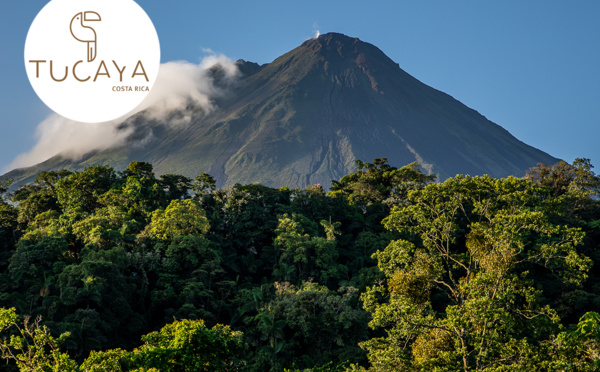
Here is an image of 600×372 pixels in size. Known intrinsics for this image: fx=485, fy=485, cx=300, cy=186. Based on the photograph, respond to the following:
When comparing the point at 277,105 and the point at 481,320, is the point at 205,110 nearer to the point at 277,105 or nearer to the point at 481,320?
the point at 277,105

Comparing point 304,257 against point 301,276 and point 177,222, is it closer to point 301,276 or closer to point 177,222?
point 301,276

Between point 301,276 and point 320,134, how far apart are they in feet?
429

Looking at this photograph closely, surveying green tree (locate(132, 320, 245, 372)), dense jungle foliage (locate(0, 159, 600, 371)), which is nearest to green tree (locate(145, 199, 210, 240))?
dense jungle foliage (locate(0, 159, 600, 371))

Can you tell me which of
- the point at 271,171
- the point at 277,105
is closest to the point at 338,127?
the point at 277,105

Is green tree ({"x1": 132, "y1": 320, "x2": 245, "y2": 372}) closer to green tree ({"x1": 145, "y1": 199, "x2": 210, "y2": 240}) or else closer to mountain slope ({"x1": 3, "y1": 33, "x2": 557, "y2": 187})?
green tree ({"x1": 145, "y1": 199, "x2": 210, "y2": 240})

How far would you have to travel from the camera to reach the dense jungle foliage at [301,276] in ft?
34.5

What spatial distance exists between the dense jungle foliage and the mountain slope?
8300 cm

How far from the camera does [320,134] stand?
157 m

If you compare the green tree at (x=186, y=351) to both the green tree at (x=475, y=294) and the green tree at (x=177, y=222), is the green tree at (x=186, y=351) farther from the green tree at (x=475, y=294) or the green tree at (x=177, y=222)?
the green tree at (x=177, y=222)

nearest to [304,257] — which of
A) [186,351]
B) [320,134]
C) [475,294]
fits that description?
[475,294]

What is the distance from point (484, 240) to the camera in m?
12.7

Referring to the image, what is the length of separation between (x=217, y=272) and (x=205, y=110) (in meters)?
156

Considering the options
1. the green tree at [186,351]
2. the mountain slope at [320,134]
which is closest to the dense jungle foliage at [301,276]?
the green tree at [186,351]

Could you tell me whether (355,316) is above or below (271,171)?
below
